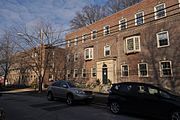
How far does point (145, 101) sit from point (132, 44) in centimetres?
1756

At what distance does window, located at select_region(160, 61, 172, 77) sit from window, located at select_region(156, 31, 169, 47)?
196 cm

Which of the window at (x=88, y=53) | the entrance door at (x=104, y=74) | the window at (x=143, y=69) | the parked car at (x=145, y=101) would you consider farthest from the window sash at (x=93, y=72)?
the parked car at (x=145, y=101)

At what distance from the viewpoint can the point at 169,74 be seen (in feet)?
73.3

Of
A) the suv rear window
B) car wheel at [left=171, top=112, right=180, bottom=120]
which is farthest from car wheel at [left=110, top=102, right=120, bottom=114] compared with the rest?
car wheel at [left=171, top=112, right=180, bottom=120]

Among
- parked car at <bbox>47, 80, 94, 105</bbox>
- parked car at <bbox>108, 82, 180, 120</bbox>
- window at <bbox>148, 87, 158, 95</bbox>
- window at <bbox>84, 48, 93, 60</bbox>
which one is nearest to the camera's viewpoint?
parked car at <bbox>108, 82, 180, 120</bbox>

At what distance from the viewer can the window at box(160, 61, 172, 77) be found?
22.4 meters

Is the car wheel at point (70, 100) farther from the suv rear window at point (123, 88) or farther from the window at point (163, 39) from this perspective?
the window at point (163, 39)

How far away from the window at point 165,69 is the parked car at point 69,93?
10533 millimetres

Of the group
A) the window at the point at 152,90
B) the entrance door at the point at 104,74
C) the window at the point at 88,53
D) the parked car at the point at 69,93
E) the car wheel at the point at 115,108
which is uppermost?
the window at the point at 88,53

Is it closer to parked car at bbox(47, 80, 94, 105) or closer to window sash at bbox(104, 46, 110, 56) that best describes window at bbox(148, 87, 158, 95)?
parked car at bbox(47, 80, 94, 105)

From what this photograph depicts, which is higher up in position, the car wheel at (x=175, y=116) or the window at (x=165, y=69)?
the window at (x=165, y=69)

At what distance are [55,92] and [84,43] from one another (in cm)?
2073

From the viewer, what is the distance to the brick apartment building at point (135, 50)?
881 inches

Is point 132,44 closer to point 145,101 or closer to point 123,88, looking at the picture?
A: point 123,88
